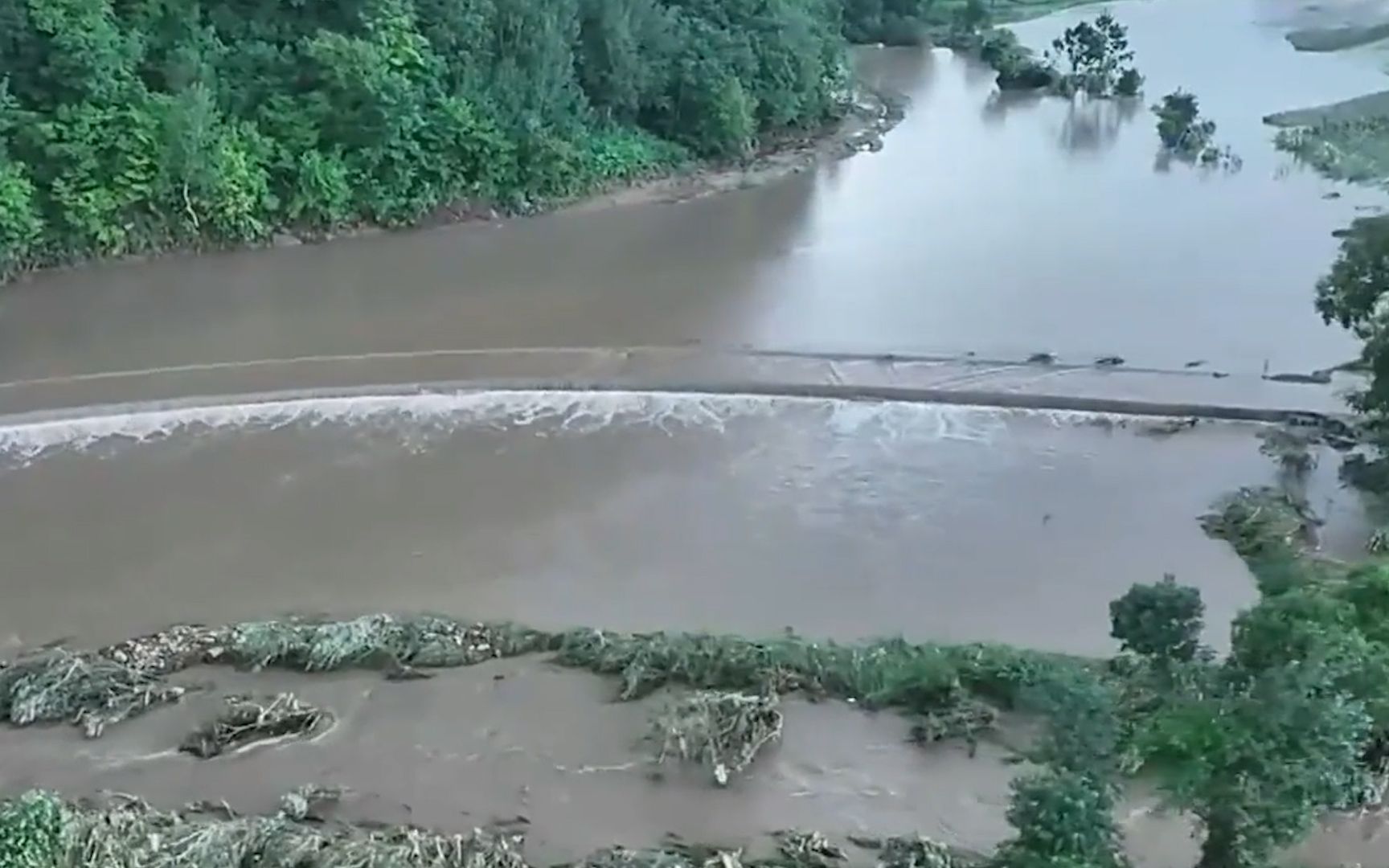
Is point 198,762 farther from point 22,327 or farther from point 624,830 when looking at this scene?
point 22,327

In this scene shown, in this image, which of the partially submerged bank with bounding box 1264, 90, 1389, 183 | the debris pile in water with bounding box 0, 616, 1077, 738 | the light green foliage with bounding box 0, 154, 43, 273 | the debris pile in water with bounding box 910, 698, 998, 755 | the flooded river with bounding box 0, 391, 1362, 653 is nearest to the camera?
the debris pile in water with bounding box 910, 698, 998, 755

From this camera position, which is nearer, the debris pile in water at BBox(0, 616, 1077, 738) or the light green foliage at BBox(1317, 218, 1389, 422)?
the debris pile in water at BBox(0, 616, 1077, 738)

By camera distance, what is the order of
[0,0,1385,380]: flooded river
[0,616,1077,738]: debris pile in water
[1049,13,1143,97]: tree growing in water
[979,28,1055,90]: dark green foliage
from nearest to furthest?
[0,616,1077,738]: debris pile in water < [0,0,1385,380]: flooded river < [1049,13,1143,97]: tree growing in water < [979,28,1055,90]: dark green foliage

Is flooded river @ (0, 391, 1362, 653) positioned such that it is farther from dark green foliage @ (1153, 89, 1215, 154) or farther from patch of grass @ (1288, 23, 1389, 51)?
patch of grass @ (1288, 23, 1389, 51)

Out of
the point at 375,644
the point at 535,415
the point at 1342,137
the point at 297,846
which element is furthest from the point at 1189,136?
the point at 297,846

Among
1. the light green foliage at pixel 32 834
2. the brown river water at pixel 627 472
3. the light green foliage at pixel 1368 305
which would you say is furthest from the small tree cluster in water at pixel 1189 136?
the light green foliage at pixel 32 834

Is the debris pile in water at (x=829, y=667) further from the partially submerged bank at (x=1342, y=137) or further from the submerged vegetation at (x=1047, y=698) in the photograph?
the partially submerged bank at (x=1342, y=137)

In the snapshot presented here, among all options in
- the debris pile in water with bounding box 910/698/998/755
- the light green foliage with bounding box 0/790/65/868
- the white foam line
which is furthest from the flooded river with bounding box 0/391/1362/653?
the light green foliage with bounding box 0/790/65/868

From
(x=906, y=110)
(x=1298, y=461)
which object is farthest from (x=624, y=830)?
(x=906, y=110)
